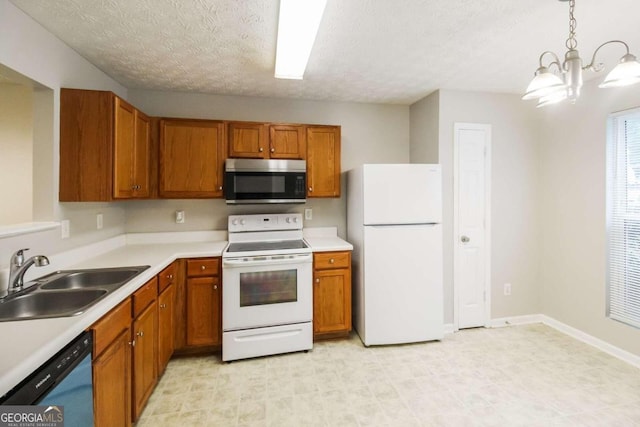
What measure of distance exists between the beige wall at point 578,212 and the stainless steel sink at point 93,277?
3.84m

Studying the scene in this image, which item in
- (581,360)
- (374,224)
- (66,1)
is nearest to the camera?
(66,1)

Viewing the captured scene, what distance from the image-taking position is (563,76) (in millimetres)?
1496

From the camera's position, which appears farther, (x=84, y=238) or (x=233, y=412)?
(x=84, y=238)

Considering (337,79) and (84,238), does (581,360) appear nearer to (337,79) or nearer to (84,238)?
(337,79)

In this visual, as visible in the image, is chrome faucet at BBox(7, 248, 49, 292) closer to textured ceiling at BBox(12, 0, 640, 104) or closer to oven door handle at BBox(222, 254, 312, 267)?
oven door handle at BBox(222, 254, 312, 267)

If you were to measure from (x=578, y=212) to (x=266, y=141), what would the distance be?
3168 millimetres

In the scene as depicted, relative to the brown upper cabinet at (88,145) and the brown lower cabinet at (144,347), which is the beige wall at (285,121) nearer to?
the brown upper cabinet at (88,145)

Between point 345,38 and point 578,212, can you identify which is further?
point 578,212

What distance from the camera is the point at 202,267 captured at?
250 cm

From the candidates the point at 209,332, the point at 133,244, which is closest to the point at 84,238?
the point at 133,244

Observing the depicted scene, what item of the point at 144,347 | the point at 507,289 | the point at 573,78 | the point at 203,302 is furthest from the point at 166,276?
the point at 507,289

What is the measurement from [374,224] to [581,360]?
2.09 metres

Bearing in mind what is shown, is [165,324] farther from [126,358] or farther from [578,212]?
[578,212]

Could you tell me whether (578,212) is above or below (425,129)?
below
